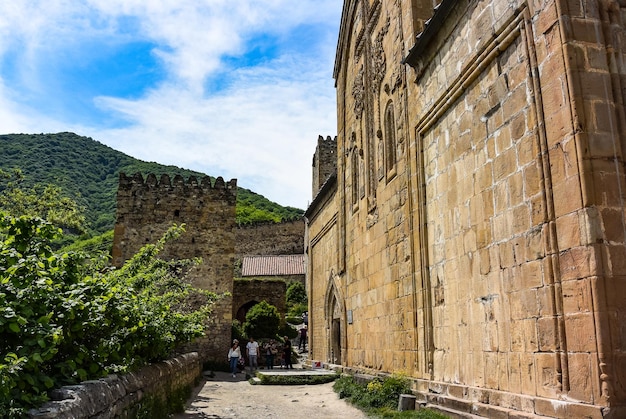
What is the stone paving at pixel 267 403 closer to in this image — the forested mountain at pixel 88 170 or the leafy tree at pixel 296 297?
the leafy tree at pixel 296 297

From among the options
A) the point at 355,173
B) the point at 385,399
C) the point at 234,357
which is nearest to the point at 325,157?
the point at 234,357

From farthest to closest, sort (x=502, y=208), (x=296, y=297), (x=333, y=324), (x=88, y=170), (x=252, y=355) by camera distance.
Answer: (x=88, y=170), (x=296, y=297), (x=252, y=355), (x=333, y=324), (x=502, y=208)

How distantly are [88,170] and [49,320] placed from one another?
93.4 meters

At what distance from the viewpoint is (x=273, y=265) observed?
53.2 metres

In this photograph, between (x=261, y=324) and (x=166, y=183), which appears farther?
(x=261, y=324)

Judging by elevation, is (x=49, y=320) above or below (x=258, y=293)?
below

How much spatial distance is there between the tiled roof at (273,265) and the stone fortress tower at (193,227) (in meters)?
27.1

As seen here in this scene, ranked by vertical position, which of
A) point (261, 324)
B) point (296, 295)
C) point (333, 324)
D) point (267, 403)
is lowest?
point (267, 403)

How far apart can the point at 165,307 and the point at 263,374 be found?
8.05 metres

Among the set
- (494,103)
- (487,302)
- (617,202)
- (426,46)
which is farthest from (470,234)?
(426,46)

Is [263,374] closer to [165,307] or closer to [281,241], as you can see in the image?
[165,307]

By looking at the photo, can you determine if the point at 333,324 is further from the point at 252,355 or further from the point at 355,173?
the point at 252,355

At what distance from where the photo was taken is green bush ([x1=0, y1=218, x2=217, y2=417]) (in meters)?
3.95

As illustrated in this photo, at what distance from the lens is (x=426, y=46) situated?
28.4 ft
